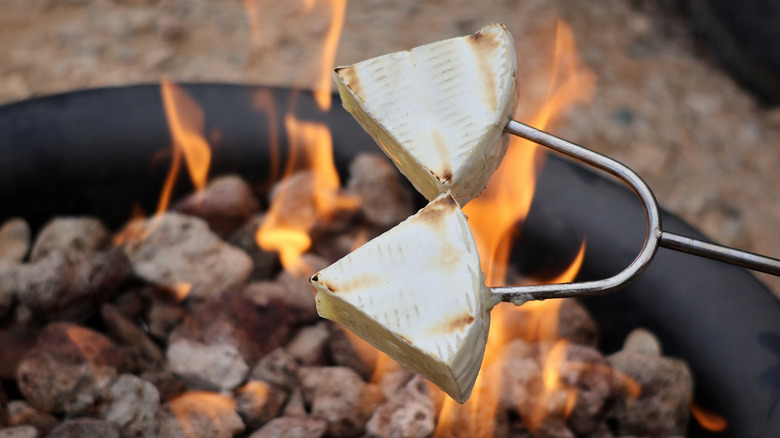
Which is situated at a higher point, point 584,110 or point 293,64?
point 293,64

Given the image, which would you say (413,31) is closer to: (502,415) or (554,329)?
(554,329)

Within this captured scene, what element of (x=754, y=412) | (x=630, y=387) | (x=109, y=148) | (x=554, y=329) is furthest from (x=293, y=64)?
(x=754, y=412)

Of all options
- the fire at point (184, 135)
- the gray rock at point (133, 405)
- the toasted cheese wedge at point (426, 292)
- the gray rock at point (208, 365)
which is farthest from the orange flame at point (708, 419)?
the fire at point (184, 135)

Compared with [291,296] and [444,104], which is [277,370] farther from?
[444,104]

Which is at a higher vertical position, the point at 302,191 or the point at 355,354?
the point at 302,191

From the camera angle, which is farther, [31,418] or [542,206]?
[542,206]

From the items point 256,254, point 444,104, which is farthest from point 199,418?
point 444,104

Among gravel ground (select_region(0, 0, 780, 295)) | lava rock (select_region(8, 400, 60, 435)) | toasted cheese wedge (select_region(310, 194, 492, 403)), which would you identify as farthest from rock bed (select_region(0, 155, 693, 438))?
gravel ground (select_region(0, 0, 780, 295))
